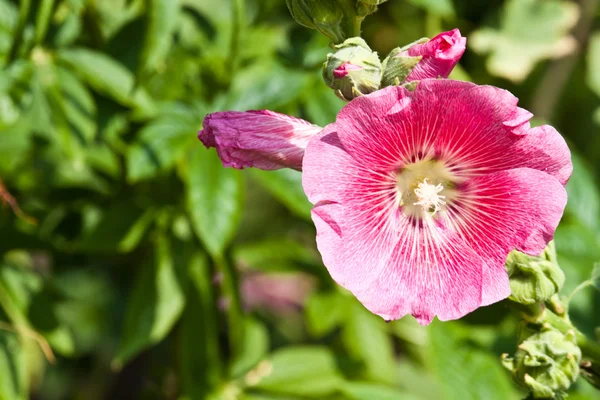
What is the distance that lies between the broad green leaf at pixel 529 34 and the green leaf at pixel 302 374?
95 cm

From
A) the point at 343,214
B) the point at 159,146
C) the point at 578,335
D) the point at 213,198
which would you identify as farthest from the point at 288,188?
the point at 578,335

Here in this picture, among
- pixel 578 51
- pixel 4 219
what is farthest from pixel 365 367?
pixel 578 51

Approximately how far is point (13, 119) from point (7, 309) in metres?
0.43

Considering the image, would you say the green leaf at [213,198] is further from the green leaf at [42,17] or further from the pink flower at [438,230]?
the pink flower at [438,230]

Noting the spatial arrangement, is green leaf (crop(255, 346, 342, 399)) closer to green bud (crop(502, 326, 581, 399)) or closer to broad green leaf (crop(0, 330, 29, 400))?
broad green leaf (crop(0, 330, 29, 400))

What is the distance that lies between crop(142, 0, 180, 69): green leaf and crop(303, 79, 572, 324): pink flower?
615 mm

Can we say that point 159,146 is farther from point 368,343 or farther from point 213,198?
point 368,343

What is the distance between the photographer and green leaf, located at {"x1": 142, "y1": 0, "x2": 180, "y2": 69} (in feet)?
4.89

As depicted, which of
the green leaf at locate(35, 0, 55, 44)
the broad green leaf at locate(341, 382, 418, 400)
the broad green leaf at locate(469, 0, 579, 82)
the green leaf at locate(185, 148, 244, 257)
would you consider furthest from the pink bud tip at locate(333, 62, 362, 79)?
the broad green leaf at locate(469, 0, 579, 82)

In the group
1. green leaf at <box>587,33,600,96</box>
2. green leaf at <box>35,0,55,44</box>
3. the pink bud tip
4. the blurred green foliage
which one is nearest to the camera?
the pink bud tip

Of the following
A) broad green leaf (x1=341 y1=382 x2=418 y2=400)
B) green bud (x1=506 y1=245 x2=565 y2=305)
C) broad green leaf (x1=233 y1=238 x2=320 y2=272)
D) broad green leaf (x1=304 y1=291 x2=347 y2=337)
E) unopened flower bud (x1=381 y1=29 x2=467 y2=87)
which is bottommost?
broad green leaf (x1=304 y1=291 x2=347 y2=337)

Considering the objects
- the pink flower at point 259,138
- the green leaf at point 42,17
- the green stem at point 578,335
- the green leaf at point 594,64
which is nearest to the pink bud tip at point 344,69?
the pink flower at point 259,138

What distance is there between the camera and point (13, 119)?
1512 mm

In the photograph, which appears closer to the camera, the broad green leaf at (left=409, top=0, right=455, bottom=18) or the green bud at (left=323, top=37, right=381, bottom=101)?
the green bud at (left=323, top=37, right=381, bottom=101)
